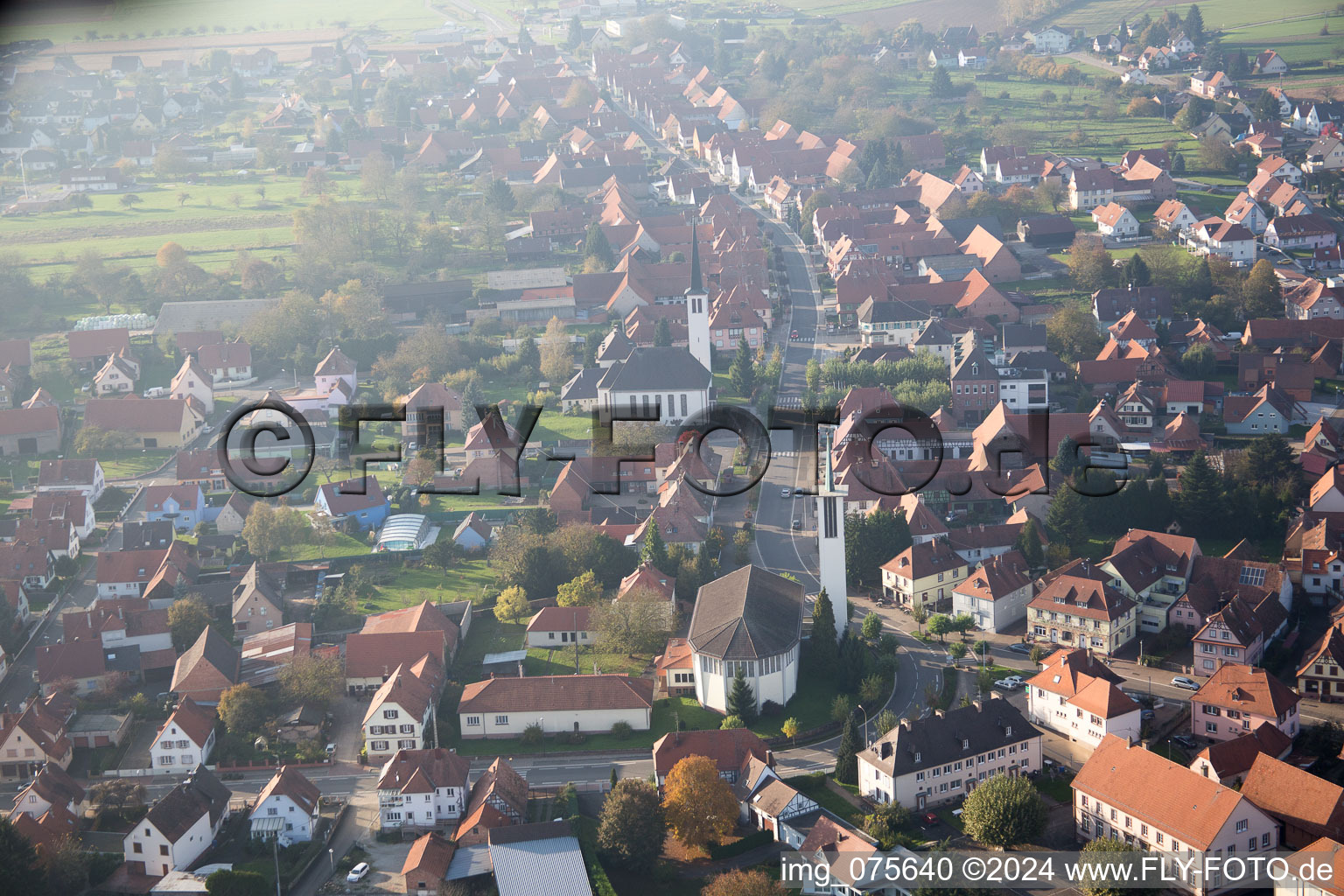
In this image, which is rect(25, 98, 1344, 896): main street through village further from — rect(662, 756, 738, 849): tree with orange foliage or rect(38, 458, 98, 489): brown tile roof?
rect(662, 756, 738, 849): tree with orange foliage

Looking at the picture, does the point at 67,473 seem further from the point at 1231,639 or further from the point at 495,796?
the point at 1231,639

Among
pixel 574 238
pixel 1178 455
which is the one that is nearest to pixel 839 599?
pixel 1178 455

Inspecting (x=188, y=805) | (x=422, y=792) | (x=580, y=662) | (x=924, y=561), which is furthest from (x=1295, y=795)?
(x=188, y=805)

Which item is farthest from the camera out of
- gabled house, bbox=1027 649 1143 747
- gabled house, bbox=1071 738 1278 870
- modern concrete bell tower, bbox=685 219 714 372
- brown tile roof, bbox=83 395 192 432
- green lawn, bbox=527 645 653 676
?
modern concrete bell tower, bbox=685 219 714 372

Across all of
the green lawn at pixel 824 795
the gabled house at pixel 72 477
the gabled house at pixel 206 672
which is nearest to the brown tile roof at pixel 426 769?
the gabled house at pixel 206 672

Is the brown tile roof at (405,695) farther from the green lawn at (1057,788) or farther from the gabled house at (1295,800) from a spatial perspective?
the gabled house at (1295,800)

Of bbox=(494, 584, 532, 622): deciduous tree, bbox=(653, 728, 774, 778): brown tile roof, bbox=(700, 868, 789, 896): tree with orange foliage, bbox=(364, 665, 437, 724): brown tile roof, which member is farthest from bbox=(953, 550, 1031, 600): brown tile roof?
bbox=(364, 665, 437, 724): brown tile roof
